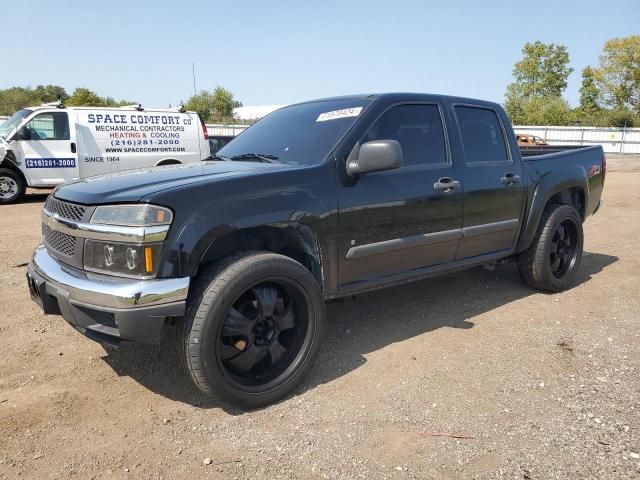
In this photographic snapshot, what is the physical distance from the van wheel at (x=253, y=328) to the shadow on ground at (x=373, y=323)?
0.20m

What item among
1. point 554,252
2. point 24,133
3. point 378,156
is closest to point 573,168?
point 554,252

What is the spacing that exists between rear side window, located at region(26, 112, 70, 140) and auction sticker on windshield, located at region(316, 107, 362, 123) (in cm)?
897

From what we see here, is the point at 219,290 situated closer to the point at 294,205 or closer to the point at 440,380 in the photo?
the point at 294,205

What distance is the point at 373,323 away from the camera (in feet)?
13.6

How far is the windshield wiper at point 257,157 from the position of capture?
3.53 meters

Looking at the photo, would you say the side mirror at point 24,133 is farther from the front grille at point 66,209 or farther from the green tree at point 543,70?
the green tree at point 543,70

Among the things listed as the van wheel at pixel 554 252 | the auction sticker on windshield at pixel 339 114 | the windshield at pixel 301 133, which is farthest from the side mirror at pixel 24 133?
the van wheel at pixel 554 252

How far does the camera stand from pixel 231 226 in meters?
2.75

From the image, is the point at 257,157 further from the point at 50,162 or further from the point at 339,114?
the point at 50,162

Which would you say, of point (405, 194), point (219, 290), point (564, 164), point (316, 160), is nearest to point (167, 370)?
point (219, 290)

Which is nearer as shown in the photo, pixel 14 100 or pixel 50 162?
pixel 50 162

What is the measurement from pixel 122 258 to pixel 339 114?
1835 millimetres

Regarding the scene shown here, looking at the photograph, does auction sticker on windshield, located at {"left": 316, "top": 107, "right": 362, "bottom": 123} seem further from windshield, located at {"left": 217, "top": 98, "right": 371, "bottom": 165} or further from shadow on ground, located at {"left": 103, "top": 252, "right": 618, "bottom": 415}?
shadow on ground, located at {"left": 103, "top": 252, "right": 618, "bottom": 415}

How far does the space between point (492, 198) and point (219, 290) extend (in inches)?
102
